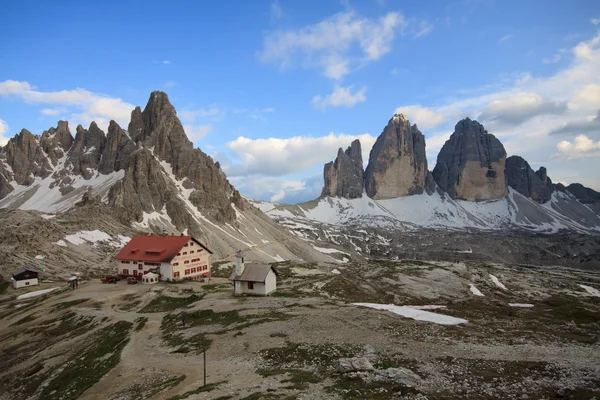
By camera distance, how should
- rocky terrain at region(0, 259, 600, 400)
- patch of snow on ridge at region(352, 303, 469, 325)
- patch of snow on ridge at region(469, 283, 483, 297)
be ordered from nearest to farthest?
1. rocky terrain at region(0, 259, 600, 400)
2. patch of snow on ridge at region(352, 303, 469, 325)
3. patch of snow on ridge at region(469, 283, 483, 297)

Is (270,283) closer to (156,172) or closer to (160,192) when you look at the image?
(160,192)

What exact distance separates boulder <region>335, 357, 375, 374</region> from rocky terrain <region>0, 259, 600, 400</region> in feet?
0.37

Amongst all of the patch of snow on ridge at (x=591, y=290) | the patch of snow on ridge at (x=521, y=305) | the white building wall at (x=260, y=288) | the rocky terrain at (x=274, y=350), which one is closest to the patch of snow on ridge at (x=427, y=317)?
the rocky terrain at (x=274, y=350)

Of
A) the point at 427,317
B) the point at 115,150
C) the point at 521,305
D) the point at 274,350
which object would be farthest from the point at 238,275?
the point at 115,150

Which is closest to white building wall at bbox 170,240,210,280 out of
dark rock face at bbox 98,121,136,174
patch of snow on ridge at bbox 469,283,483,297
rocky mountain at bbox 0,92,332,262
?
rocky mountain at bbox 0,92,332,262

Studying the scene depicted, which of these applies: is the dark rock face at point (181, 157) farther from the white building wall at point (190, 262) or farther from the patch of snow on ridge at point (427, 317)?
the patch of snow on ridge at point (427, 317)

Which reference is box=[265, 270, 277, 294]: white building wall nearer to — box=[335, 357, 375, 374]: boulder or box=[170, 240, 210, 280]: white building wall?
box=[170, 240, 210, 280]: white building wall

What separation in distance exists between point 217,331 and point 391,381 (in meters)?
20.6

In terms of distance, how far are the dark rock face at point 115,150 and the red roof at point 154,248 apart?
387 ft

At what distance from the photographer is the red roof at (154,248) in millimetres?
72812

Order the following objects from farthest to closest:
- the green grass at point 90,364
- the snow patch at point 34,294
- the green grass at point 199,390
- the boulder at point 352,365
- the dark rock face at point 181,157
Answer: the dark rock face at point 181,157 < the snow patch at point 34,294 < the green grass at point 90,364 < the boulder at point 352,365 < the green grass at point 199,390

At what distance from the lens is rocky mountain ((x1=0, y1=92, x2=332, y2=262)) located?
461ft

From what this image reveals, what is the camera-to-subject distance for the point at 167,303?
5441 cm

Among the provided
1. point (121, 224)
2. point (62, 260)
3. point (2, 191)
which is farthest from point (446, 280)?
point (2, 191)
